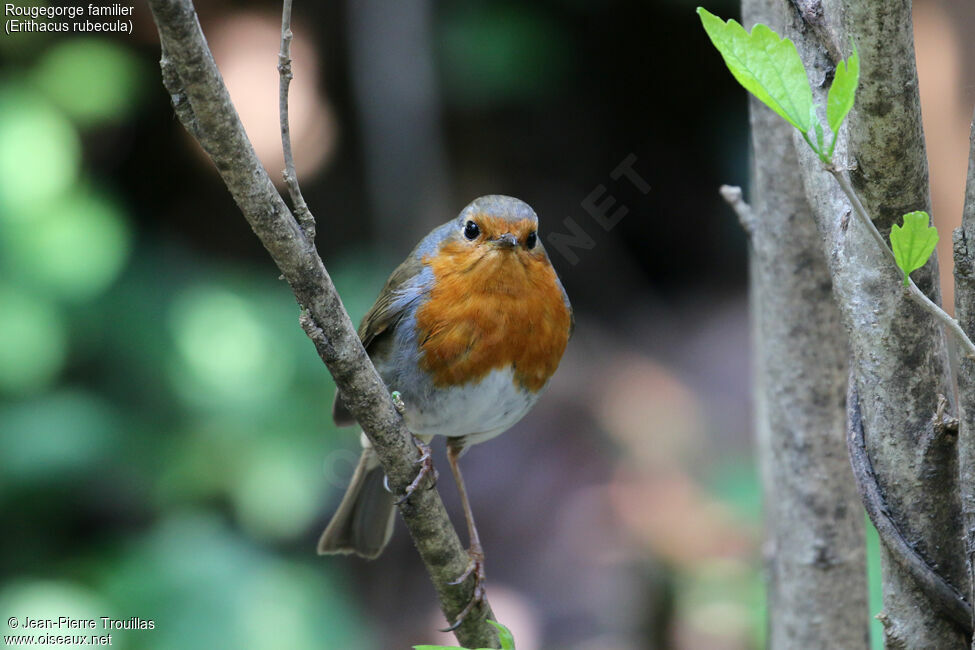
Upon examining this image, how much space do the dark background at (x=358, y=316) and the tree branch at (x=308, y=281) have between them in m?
1.79

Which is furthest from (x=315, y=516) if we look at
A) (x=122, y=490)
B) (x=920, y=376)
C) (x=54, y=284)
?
(x=920, y=376)

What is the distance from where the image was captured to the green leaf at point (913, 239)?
99 cm

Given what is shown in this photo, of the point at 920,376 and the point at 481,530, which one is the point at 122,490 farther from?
the point at 920,376

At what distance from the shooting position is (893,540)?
131 centimetres

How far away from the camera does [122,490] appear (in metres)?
3.86

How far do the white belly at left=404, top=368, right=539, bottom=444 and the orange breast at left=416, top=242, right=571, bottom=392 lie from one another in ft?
0.08

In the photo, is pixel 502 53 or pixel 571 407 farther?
pixel 571 407

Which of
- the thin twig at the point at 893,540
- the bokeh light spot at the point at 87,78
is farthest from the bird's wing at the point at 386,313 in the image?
the bokeh light spot at the point at 87,78

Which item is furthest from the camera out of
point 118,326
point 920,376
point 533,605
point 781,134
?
point 533,605

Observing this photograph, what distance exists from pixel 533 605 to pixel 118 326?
218 centimetres

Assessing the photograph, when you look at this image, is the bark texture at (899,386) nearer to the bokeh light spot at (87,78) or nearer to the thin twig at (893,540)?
the thin twig at (893,540)

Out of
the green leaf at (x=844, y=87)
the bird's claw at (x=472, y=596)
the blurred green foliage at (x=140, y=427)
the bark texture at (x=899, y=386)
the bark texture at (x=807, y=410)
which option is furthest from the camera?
the blurred green foliage at (x=140, y=427)

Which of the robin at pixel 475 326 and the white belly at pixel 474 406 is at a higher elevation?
the robin at pixel 475 326

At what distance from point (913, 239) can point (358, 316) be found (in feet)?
10.0
